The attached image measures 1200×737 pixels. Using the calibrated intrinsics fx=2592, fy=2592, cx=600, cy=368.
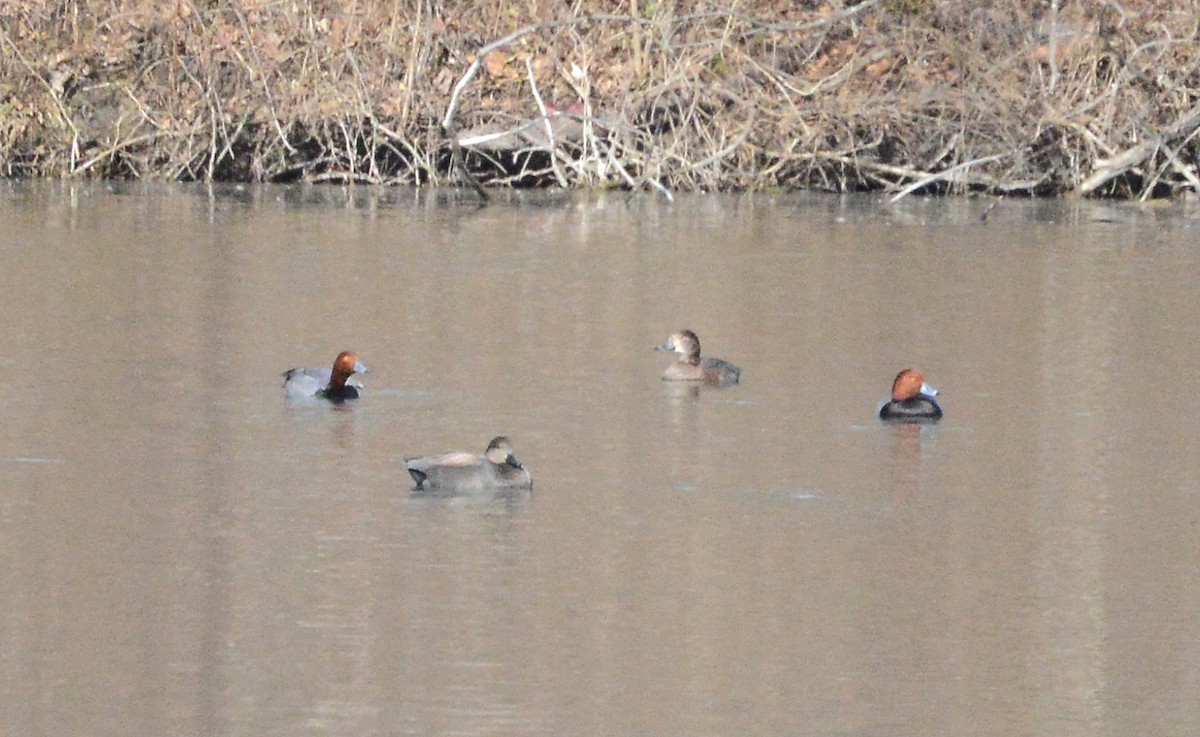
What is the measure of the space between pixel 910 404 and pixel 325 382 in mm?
2316

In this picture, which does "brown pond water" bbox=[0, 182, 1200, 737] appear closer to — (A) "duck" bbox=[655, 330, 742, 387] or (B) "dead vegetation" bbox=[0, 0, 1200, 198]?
(A) "duck" bbox=[655, 330, 742, 387]

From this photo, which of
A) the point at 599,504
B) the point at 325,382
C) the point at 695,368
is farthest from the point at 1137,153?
the point at 599,504

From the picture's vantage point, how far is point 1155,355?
11953 millimetres

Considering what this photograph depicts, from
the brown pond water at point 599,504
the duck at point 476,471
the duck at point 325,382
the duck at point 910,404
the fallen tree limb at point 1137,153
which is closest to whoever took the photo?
the brown pond water at point 599,504

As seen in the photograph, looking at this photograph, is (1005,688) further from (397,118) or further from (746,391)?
(397,118)

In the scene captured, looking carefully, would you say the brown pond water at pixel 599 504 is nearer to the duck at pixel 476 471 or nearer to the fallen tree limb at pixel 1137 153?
the duck at pixel 476 471

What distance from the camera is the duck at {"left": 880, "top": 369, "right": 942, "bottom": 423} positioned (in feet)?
32.4

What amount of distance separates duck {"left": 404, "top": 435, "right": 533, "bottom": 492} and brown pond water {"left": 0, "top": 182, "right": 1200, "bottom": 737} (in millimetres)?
64

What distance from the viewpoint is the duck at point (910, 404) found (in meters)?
9.87

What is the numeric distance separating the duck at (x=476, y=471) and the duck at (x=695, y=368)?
9.18ft

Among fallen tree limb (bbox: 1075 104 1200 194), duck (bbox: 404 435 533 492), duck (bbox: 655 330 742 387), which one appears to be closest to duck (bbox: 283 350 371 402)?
duck (bbox: 655 330 742 387)

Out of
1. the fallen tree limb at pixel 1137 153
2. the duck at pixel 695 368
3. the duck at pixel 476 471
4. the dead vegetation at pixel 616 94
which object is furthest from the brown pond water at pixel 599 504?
the dead vegetation at pixel 616 94

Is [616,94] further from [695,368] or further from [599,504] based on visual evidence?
[599,504]

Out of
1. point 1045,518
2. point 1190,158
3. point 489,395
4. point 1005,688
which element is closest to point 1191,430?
point 1045,518
